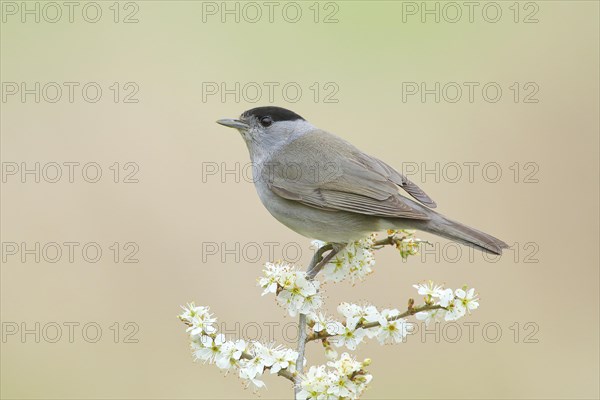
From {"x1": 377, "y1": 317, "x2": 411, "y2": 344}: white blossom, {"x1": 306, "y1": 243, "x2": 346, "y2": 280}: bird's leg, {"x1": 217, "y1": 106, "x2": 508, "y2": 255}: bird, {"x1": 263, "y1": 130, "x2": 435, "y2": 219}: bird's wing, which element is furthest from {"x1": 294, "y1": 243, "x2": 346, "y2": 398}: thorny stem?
{"x1": 263, "y1": 130, "x2": 435, "y2": 219}: bird's wing

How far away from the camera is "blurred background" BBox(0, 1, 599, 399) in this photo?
621 cm

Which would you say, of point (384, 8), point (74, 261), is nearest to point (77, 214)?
point (74, 261)

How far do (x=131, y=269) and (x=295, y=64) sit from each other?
10.2 ft

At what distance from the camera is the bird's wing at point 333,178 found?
13.8 ft

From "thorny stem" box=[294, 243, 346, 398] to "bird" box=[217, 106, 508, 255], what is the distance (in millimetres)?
112

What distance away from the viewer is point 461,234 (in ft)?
12.3

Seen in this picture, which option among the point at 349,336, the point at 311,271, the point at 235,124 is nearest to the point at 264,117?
the point at 235,124

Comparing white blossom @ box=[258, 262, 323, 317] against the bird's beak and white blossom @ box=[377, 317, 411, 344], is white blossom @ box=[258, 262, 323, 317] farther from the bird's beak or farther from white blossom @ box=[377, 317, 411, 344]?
the bird's beak

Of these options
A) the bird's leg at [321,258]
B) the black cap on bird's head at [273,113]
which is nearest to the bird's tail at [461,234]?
the bird's leg at [321,258]

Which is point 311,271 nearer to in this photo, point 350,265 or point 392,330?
point 350,265

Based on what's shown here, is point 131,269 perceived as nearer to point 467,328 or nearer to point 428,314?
point 467,328

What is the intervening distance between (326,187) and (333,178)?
2.5 inches

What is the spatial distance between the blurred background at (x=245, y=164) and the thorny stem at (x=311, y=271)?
1.79m

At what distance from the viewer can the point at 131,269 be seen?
21.7 feet
